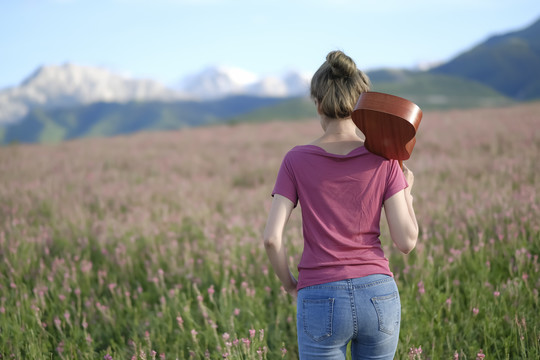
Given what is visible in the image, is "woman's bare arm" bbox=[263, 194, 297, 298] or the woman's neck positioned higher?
the woman's neck

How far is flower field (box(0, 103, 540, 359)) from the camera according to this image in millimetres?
2570

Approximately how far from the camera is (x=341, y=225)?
1.66 m

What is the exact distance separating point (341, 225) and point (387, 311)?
14.9 inches

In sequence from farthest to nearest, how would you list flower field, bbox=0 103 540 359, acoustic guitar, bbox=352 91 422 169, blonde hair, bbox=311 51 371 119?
flower field, bbox=0 103 540 359, blonde hair, bbox=311 51 371 119, acoustic guitar, bbox=352 91 422 169

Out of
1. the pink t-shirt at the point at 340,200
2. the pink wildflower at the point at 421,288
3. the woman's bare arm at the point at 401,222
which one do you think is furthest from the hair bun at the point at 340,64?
the pink wildflower at the point at 421,288

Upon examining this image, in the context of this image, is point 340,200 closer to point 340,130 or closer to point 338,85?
point 340,130

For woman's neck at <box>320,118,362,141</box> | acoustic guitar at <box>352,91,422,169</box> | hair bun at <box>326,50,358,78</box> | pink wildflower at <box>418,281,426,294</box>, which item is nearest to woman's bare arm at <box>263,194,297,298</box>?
woman's neck at <box>320,118,362,141</box>

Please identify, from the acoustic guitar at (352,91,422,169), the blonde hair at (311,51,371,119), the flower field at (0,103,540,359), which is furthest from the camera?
the flower field at (0,103,540,359)

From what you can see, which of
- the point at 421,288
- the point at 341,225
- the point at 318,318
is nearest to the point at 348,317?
the point at 318,318

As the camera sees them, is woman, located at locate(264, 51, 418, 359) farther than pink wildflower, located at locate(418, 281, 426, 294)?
No

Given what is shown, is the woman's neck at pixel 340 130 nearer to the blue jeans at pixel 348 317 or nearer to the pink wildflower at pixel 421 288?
the blue jeans at pixel 348 317

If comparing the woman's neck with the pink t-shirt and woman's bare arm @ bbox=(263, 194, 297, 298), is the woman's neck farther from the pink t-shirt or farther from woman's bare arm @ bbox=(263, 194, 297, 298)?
woman's bare arm @ bbox=(263, 194, 297, 298)

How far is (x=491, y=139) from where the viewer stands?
28.7ft

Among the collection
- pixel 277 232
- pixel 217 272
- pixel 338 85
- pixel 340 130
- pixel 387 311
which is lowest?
pixel 217 272
